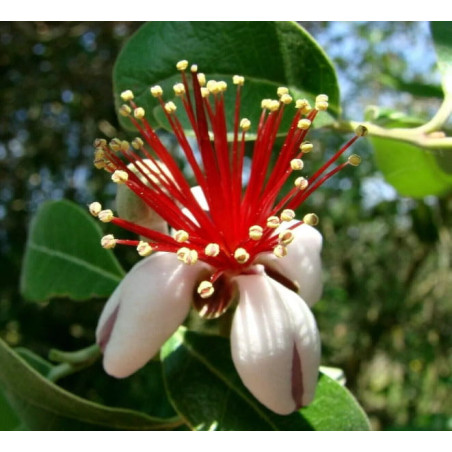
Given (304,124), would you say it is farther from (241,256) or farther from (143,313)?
(143,313)

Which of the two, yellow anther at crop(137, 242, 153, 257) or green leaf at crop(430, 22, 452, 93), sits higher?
green leaf at crop(430, 22, 452, 93)

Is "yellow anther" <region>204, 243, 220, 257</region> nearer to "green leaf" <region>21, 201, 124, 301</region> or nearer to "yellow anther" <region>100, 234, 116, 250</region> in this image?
"yellow anther" <region>100, 234, 116, 250</region>

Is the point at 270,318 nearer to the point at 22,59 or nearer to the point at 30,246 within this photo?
the point at 30,246

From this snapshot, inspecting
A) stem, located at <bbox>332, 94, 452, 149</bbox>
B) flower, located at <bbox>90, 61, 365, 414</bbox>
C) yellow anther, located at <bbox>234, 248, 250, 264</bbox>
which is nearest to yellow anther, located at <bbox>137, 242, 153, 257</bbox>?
flower, located at <bbox>90, 61, 365, 414</bbox>

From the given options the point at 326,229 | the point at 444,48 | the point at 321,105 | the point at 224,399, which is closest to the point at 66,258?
the point at 224,399

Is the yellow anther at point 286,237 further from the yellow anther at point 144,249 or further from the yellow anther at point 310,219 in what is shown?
the yellow anther at point 144,249

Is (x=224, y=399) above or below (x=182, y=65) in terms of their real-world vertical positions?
below
